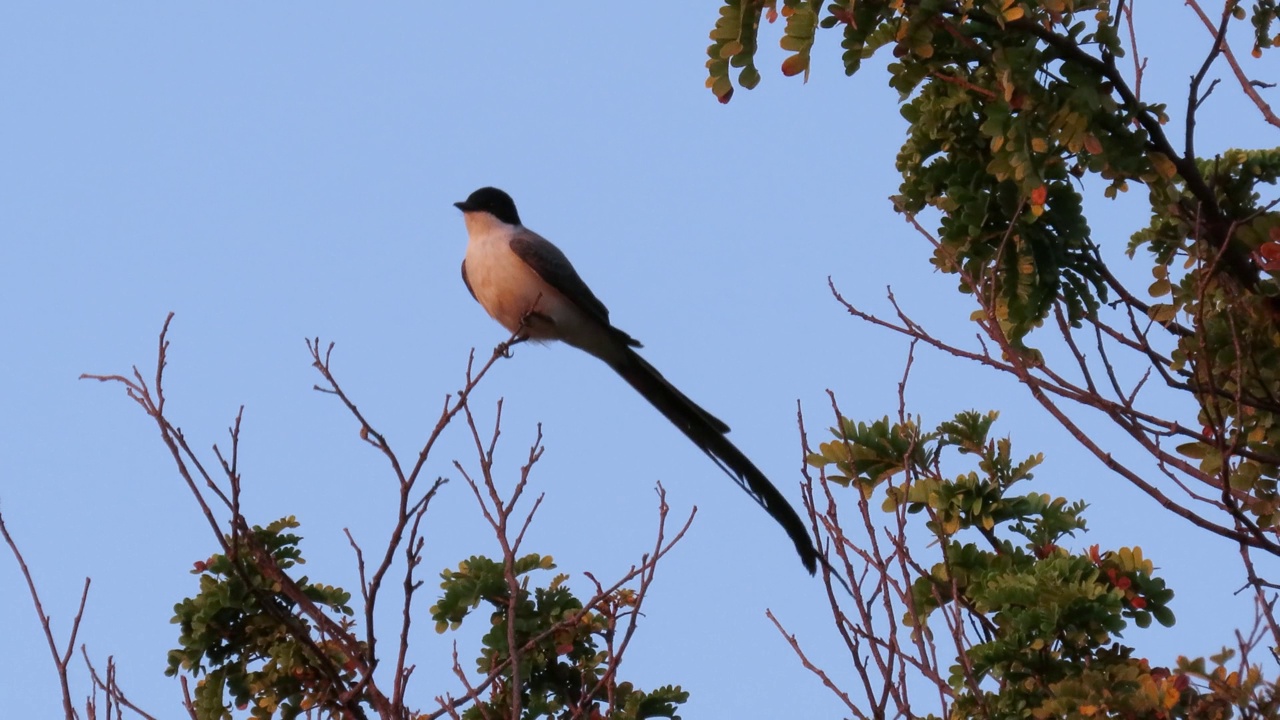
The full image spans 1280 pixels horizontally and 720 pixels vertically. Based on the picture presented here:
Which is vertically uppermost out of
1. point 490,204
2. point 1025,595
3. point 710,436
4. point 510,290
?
point 490,204

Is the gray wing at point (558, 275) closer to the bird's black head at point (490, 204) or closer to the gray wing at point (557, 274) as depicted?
the gray wing at point (557, 274)

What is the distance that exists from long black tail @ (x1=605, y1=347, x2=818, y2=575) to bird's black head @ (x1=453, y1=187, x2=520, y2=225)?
1.12 metres

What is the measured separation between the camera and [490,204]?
7402mm

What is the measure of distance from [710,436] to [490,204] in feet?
7.14

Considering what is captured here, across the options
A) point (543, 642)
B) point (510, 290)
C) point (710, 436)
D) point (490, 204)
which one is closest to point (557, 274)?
point (510, 290)

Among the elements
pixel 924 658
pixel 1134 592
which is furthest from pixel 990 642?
pixel 1134 592

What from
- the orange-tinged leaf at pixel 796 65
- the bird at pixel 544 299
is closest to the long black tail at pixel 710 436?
the bird at pixel 544 299

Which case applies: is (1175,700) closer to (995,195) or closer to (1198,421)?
(1198,421)

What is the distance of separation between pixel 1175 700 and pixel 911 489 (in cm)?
122

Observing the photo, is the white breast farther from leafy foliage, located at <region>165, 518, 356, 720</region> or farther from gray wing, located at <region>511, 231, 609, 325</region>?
leafy foliage, located at <region>165, 518, 356, 720</region>

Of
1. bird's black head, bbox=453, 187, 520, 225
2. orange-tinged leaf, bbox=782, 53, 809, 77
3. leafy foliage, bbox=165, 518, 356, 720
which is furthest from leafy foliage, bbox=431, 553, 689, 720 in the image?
bird's black head, bbox=453, 187, 520, 225

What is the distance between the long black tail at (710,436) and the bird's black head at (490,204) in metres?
1.12

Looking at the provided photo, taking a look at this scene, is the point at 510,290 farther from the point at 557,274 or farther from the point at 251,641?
the point at 251,641

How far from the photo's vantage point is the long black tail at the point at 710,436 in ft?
16.5
